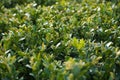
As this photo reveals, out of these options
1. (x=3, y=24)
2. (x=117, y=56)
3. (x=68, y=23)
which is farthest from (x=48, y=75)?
(x=3, y=24)

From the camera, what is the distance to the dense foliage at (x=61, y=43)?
9.71ft

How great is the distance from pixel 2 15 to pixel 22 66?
5.77ft

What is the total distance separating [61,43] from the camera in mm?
3604

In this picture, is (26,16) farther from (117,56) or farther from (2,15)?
(117,56)

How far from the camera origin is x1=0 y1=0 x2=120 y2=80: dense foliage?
296 centimetres

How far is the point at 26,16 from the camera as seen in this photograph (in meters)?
4.70

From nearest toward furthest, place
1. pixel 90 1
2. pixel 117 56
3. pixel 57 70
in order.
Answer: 1. pixel 57 70
2. pixel 117 56
3. pixel 90 1

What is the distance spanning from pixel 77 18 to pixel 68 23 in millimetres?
318

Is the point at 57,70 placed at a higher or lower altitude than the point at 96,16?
lower

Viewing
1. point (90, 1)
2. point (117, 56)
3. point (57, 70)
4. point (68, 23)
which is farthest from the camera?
point (90, 1)

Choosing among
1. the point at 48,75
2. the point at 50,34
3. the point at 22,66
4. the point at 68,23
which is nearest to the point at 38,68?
the point at 48,75

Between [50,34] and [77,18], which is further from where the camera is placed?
[77,18]

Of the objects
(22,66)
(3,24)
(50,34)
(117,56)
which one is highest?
(3,24)

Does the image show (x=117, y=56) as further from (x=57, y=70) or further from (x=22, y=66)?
(x=22, y=66)
